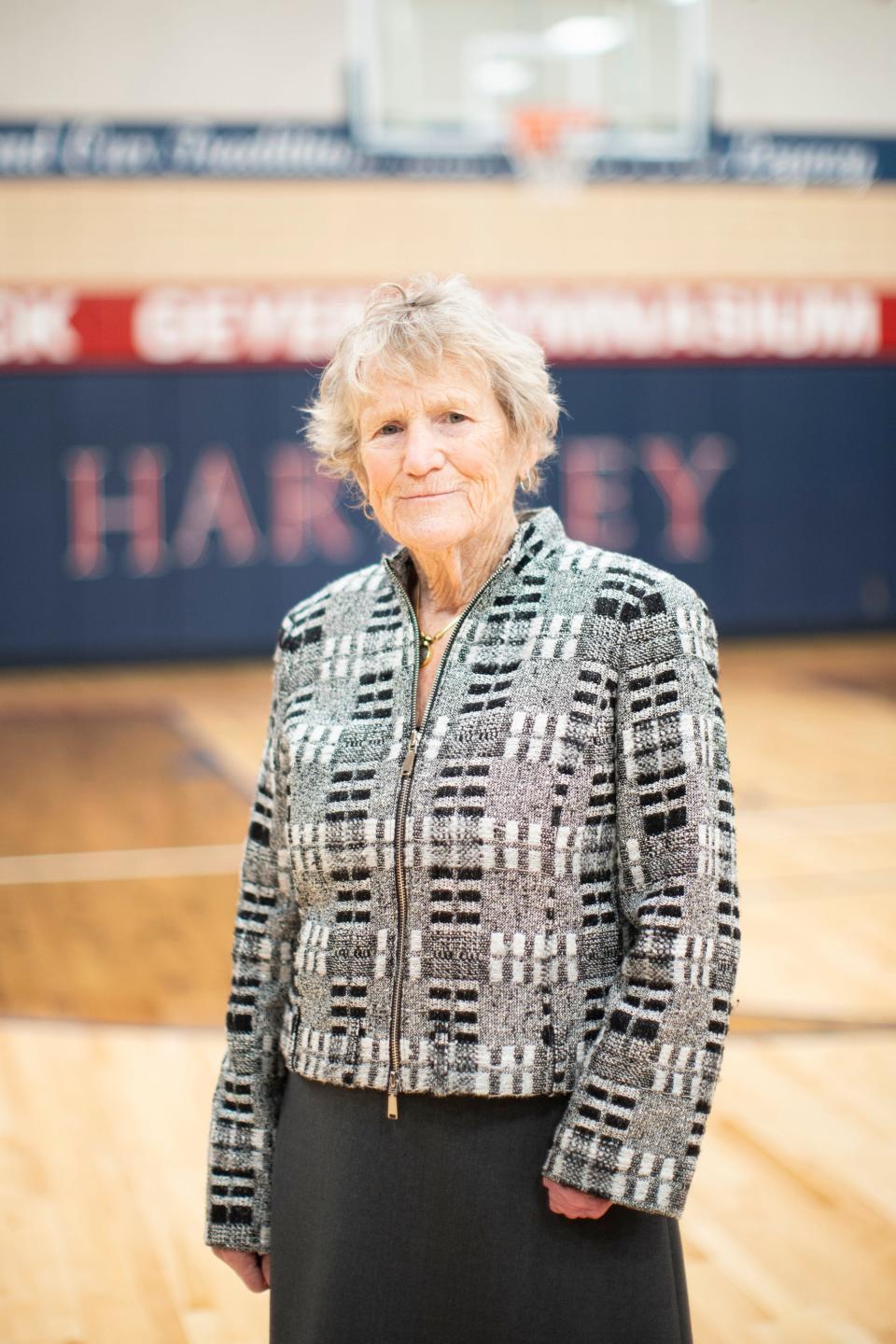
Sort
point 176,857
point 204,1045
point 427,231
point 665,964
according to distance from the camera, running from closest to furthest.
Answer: point 665,964, point 204,1045, point 176,857, point 427,231

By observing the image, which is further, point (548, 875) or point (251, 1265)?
point (251, 1265)

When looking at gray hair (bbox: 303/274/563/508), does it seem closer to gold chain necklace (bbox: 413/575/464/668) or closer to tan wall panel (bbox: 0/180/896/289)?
gold chain necklace (bbox: 413/575/464/668)

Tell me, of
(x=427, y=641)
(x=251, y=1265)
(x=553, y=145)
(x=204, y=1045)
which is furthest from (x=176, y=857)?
(x=553, y=145)

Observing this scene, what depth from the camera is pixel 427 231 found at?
33.0 ft

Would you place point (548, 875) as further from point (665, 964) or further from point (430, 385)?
point (430, 385)

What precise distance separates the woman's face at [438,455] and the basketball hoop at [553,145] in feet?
28.1

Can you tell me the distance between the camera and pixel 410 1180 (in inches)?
51.5

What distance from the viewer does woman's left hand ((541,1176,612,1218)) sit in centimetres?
126

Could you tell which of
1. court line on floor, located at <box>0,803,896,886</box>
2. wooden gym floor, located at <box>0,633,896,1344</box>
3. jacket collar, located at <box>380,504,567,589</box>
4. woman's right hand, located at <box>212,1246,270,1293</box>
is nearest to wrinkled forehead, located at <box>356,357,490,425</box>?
jacket collar, located at <box>380,504,567,589</box>

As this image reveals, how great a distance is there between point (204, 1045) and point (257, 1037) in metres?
2.33

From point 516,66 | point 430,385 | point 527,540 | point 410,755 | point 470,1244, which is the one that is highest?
point 516,66

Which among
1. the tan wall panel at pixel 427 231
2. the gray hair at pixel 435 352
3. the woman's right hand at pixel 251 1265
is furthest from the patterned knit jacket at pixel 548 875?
the tan wall panel at pixel 427 231

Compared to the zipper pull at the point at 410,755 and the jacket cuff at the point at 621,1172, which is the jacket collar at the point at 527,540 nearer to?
the zipper pull at the point at 410,755

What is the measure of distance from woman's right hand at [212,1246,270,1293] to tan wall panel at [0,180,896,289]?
8749 millimetres
